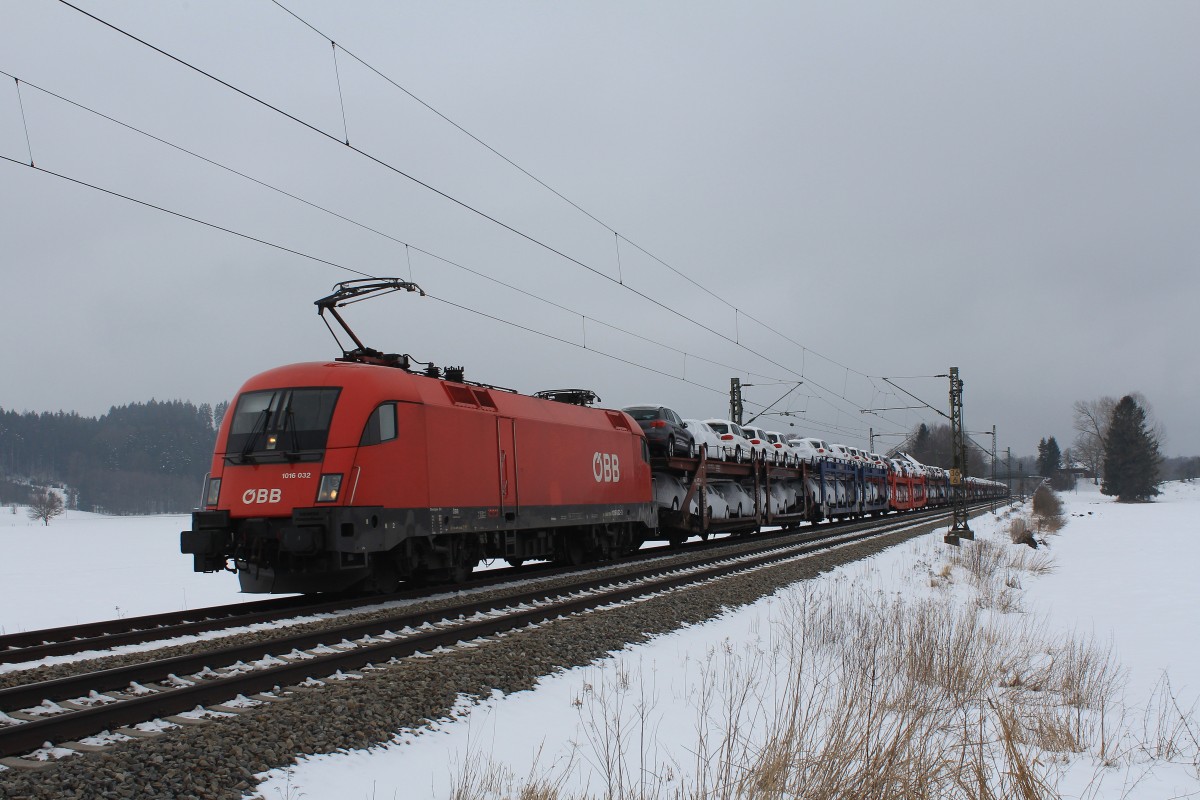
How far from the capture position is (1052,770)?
546cm

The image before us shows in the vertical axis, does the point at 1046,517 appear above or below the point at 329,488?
below

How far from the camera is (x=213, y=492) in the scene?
11.6 meters

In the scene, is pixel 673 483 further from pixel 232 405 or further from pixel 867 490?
pixel 867 490

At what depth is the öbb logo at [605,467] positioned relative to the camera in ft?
58.4

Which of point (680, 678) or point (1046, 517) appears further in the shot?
point (1046, 517)

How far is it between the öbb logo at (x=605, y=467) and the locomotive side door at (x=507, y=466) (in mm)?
3327

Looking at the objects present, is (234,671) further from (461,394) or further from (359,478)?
(461,394)

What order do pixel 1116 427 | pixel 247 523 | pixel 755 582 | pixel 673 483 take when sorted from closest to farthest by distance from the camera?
pixel 247 523 < pixel 755 582 < pixel 673 483 < pixel 1116 427

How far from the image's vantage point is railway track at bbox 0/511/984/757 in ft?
17.2

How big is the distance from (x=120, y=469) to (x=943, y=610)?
126m

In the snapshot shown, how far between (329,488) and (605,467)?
8.18 m

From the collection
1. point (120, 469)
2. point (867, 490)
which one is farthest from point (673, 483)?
point (120, 469)

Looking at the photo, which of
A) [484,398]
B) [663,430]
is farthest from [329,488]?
[663,430]

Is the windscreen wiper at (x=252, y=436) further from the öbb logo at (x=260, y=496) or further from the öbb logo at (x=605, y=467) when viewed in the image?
the öbb logo at (x=605, y=467)
